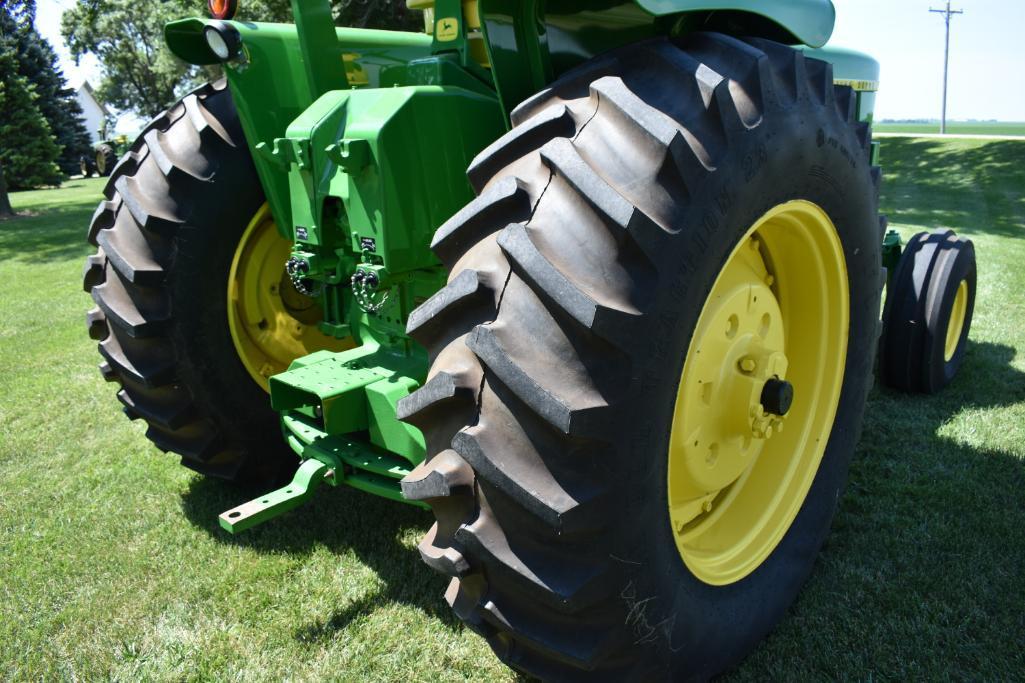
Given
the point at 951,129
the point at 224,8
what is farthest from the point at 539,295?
the point at 951,129

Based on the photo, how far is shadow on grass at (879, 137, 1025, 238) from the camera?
1228 centimetres

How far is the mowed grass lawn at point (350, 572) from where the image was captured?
2221 mm

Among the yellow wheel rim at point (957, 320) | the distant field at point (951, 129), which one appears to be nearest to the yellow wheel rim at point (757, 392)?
the yellow wheel rim at point (957, 320)

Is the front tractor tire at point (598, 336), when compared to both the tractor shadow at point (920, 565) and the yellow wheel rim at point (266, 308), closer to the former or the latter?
the tractor shadow at point (920, 565)

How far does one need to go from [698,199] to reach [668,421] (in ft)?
1.54

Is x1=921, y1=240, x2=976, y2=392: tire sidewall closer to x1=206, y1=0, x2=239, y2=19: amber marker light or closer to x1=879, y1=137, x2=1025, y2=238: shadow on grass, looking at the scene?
x1=206, y1=0, x2=239, y2=19: amber marker light

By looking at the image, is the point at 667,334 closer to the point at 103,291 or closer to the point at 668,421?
the point at 668,421

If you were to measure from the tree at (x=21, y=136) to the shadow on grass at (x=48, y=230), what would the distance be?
3211 mm

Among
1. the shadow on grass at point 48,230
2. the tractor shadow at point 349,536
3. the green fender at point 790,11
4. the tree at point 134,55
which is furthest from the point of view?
the tree at point 134,55

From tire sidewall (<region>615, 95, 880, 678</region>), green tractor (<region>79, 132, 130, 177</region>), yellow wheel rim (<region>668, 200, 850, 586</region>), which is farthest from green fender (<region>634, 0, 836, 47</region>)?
→ green tractor (<region>79, 132, 130, 177</region>)

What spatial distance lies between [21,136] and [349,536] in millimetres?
24417

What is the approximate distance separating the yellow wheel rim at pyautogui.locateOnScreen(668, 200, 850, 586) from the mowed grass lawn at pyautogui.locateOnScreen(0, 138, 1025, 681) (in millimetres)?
344

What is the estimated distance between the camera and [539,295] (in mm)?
1463

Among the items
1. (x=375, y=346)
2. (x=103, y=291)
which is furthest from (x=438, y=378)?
(x=103, y=291)
